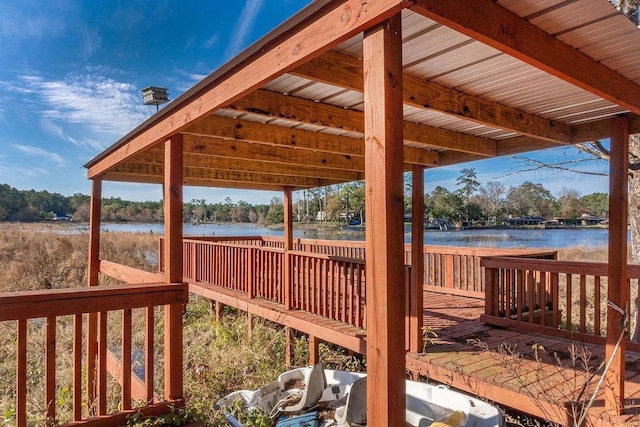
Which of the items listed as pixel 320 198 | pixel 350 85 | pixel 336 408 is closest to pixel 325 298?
pixel 336 408

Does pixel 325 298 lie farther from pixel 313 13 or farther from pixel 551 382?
pixel 313 13

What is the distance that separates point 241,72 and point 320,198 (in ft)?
183

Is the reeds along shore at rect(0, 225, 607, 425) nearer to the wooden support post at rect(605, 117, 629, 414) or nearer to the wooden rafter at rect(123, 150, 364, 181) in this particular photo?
the wooden rafter at rect(123, 150, 364, 181)

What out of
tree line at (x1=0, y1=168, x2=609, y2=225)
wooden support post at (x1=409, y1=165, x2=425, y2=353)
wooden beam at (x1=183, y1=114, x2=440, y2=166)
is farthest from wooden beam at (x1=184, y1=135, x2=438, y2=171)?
tree line at (x1=0, y1=168, x2=609, y2=225)

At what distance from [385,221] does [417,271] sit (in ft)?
9.74

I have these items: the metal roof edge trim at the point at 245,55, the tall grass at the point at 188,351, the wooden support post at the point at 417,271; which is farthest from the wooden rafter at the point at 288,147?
the tall grass at the point at 188,351

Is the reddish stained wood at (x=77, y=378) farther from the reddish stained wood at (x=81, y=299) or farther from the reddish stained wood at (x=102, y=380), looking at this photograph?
the reddish stained wood at (x=81, y=299)

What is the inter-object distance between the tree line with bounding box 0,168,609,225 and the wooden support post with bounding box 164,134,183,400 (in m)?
28.1

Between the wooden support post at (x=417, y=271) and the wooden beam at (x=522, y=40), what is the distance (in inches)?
90.9

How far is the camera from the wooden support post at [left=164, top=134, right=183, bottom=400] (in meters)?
3.09

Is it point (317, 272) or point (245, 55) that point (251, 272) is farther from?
point (245, 55)

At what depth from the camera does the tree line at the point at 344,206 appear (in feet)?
117

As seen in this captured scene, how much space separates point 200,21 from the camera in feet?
121

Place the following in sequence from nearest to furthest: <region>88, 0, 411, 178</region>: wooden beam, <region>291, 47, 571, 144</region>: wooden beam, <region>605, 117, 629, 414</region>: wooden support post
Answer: <region>88, 0, 411, 178</region>: wooden beam
<region>291, 47, 571, 144</region>: wooden beam
<region>605, 117, 629, 414</region>: wooden support post
